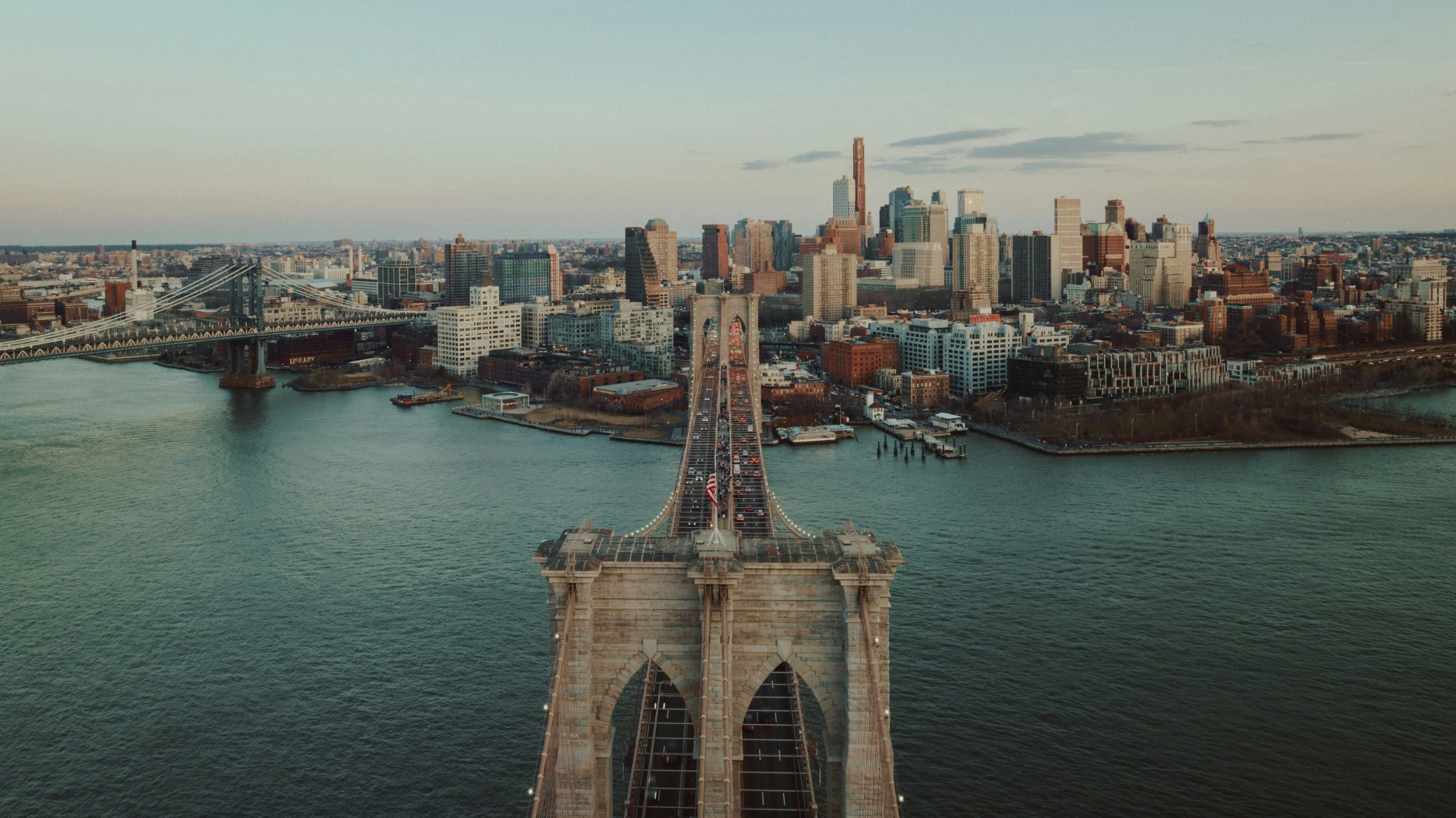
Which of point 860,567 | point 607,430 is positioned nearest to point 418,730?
point 860,567

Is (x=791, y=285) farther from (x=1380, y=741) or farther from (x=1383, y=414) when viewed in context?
(x=1380, y=741)

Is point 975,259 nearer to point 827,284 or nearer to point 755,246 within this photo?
point 827,284

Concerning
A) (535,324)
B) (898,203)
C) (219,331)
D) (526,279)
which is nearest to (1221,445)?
(535,324)

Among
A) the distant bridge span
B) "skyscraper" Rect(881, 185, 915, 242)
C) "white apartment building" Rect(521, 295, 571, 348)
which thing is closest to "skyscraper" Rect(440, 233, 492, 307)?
the distant bridge span

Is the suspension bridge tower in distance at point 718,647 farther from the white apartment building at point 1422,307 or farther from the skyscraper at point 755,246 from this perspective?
the skyscraper at point 755,246

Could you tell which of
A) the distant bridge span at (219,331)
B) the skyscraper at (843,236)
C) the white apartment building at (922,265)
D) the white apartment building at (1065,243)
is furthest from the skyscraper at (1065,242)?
the distant bridge span at (219,331)

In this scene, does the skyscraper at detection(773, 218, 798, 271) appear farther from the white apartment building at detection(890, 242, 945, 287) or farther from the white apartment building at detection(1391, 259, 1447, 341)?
the white apartment building at detection(1391, 259, 1447, 341)
